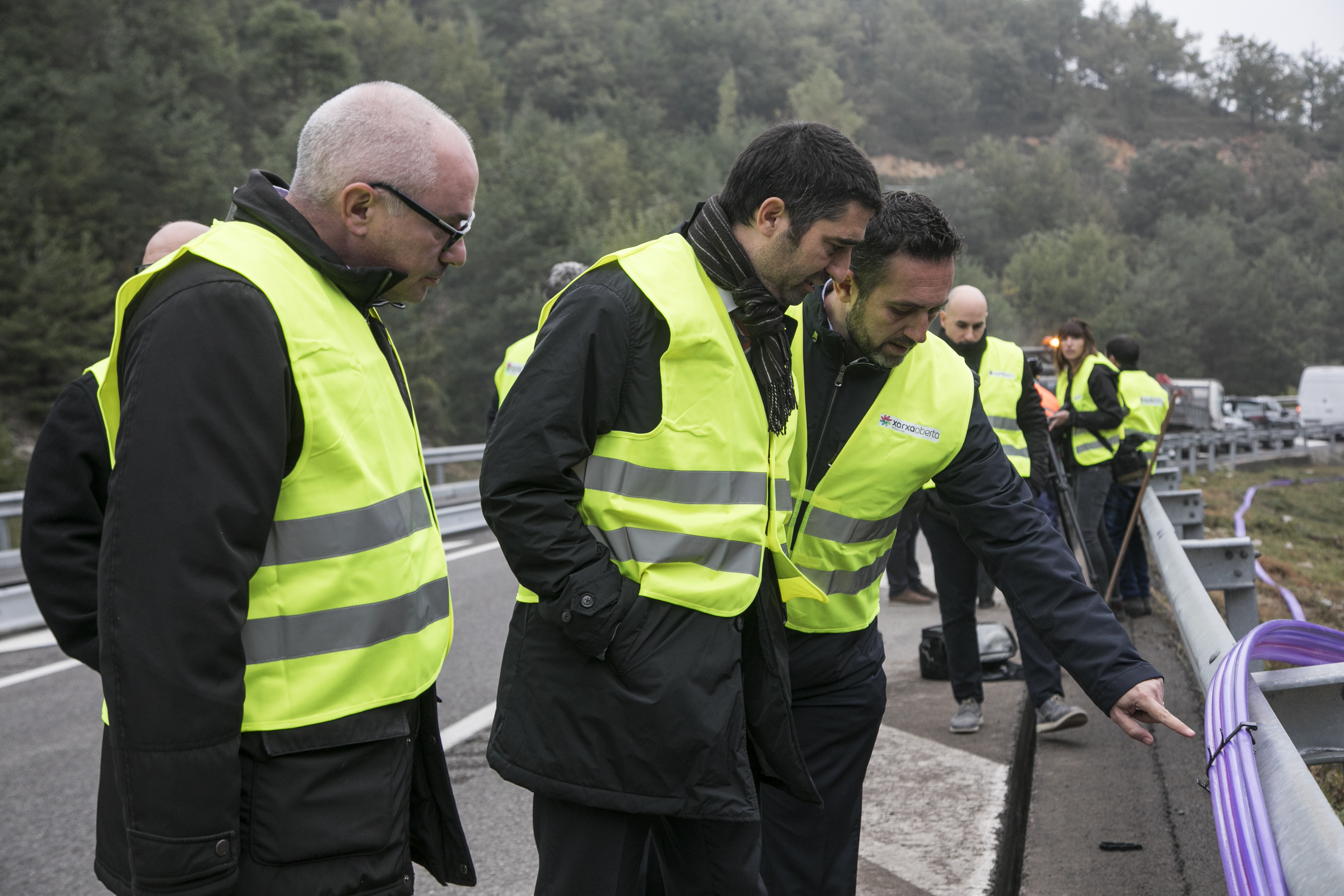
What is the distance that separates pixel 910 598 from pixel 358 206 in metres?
7.22

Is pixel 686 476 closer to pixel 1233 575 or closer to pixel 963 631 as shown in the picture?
pixel 1233 575

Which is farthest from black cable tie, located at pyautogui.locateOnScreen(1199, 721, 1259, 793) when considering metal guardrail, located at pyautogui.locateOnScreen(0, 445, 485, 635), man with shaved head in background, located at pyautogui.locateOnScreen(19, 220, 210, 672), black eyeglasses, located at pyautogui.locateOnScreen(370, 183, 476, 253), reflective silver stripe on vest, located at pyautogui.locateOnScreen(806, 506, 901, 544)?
metal guardrail, located at pyautogui.locateOnScreen(0, 445, 485, 635)

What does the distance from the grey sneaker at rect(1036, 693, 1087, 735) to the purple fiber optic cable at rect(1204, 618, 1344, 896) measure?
8.14ft

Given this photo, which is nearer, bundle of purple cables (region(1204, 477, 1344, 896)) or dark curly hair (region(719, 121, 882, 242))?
bundle of purple cables (region(1204, 477, 1344, 896))

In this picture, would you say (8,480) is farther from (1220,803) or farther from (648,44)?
(648,44)

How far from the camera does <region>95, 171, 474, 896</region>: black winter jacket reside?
5.09ft

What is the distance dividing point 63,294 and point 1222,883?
28.2 meters

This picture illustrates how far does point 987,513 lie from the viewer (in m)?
3.03

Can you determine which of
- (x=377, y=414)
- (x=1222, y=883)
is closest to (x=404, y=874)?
(x=377, y=414)

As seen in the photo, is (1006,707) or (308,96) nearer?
(1006,707)

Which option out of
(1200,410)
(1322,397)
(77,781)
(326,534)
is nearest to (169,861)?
(326,534)

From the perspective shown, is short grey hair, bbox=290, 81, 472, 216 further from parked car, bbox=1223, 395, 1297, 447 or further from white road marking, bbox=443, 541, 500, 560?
parked car, bbox=1223, 395, 1297, 447

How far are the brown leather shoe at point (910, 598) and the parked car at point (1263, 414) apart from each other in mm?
28671

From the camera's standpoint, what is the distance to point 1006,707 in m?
5.47
